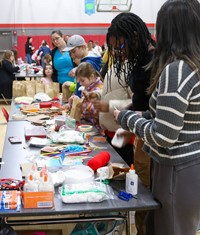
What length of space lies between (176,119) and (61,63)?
3.65 metres

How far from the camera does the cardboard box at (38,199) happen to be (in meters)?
1.71

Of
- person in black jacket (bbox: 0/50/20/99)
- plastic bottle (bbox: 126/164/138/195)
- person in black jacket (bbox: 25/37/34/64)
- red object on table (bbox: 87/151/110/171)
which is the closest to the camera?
plastic bottle (bbox: 126/164/138/195)

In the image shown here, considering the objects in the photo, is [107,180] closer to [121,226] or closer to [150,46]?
[121,226]

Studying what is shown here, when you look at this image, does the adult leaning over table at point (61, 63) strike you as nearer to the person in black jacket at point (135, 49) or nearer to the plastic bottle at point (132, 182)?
the person in black jacket at point (135, 49)

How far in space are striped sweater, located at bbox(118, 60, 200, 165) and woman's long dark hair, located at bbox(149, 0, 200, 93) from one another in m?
0.06

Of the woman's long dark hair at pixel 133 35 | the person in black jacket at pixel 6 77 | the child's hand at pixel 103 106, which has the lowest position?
the person in black jacket at pixel 6 77

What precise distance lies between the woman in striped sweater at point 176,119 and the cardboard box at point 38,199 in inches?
19.1

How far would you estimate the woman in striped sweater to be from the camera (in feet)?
5.02

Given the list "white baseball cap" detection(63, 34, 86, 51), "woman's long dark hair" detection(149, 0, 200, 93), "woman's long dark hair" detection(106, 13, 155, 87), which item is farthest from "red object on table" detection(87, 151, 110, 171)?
"white baseball cap" detection(63, 34, 86, 51)

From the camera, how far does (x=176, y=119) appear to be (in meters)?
1.53

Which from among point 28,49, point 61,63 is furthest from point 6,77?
point 28,49

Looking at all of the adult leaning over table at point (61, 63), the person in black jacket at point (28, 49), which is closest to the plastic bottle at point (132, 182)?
the adult leaning over table at point (61, 63)

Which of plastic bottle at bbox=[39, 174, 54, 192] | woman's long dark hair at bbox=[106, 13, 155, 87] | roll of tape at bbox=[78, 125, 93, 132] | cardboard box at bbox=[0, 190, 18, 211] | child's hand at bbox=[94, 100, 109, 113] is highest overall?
woman's long dark hair at bbox=[106, 13, 155, 87]

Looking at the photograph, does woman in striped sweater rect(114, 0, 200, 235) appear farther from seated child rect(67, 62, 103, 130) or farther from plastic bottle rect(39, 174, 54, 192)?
seated child rect(67, 62, 103, 130)
